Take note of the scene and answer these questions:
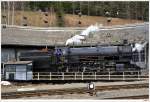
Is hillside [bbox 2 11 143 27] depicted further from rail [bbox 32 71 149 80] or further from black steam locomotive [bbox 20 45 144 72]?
rail [bbox 32 71 149 80]

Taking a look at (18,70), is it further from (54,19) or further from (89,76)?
(54,19)

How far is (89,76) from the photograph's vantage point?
693 inches

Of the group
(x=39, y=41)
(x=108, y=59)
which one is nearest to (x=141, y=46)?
(x=108, y=59)

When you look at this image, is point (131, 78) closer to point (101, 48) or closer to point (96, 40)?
point (101, 48)

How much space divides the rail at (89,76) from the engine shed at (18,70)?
46 centimetres

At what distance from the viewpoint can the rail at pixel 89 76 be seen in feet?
56.4

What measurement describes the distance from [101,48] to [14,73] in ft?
15.2

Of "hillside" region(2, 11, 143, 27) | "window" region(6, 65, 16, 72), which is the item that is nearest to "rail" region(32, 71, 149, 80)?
"window" region(6, 65, 16, 72)

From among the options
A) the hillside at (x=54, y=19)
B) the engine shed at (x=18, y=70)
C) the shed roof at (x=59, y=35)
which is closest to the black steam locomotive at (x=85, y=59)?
the engine shed at (x=18, y=70)

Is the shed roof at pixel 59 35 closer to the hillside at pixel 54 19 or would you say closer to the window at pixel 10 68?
the window at pixel 10 68

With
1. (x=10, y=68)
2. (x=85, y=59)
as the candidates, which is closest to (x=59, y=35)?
(x=85, y=59)

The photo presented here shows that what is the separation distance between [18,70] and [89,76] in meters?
3.37

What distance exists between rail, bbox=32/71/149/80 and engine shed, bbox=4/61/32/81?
0.46 meters

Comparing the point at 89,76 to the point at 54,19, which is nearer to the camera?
the point at 89,76
